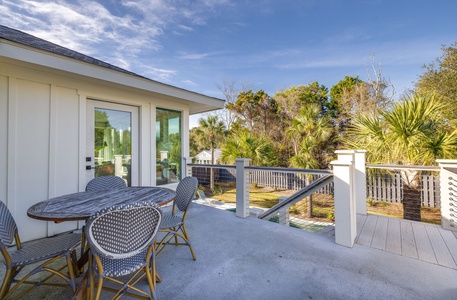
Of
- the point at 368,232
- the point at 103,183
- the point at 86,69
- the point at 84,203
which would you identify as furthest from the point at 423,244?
the point at 86,69

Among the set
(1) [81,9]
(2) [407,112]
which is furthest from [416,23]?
(1) [81,9]

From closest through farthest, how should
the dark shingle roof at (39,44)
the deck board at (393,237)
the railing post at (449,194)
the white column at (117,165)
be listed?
the deck board at (393,237), the dark shingle roof at (39,44), the railing post at (449,194), the white column at (117,165)

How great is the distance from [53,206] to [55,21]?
441 centimetres

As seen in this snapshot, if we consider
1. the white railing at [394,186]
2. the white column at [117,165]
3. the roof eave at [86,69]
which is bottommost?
the white railing at [394,186]

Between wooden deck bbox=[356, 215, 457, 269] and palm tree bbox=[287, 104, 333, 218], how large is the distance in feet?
15.9

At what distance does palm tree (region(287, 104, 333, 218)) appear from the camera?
8602mm

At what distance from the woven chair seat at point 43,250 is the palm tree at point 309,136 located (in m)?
7.65

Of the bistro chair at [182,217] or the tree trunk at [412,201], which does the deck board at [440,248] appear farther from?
the bistro chair at [182,217]

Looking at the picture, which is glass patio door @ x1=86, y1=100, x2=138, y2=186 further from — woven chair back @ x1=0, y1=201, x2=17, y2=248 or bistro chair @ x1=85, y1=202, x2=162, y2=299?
bistro chair @ x1=85, y1=202, x2=162, y2=299

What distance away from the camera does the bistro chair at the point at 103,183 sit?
253 centimetres

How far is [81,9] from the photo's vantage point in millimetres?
3967

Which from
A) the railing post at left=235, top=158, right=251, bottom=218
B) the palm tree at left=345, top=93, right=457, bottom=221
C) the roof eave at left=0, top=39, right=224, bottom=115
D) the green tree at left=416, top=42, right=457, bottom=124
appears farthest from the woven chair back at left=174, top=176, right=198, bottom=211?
the green tree at left=416, top=42, right=457, bottom=124

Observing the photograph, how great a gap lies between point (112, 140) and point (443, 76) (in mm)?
11971

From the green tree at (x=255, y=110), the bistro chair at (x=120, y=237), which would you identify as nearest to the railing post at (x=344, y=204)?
the bistro chair at (x=120, y=237)
